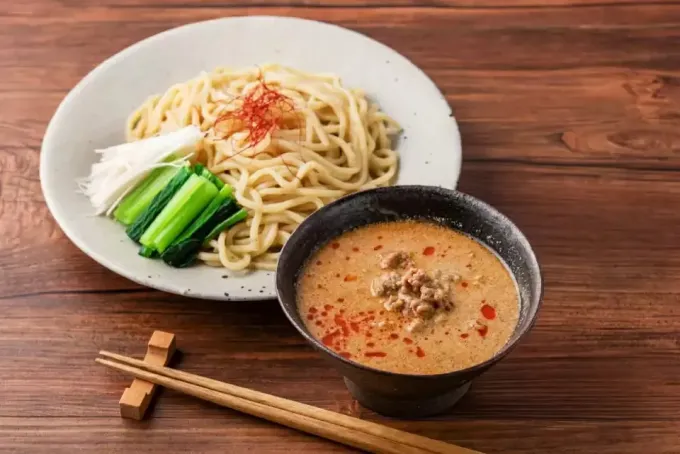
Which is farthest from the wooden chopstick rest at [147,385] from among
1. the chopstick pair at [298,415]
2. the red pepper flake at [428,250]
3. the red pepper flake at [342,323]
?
the red pepper flake at [428,250]

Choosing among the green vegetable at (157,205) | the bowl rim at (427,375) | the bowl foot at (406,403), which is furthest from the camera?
the green vegetable at (157,205)

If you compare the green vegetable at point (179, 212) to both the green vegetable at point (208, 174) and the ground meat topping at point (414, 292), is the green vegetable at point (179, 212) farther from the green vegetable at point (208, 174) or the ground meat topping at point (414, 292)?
the ground meat topping at point (414, 292)

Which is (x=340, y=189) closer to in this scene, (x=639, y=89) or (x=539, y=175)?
(x=539, y=175)

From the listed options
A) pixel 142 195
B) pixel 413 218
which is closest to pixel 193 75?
pixel 142 195

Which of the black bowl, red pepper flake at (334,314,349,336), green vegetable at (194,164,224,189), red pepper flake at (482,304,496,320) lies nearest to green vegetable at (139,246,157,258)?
green vegetable at (194,164,224,189)

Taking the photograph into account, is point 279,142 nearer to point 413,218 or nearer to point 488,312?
point 413,218
